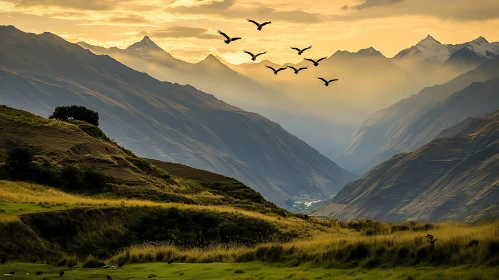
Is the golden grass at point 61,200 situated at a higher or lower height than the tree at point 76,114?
lower

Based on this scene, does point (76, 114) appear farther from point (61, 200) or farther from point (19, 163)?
point (61, 200)

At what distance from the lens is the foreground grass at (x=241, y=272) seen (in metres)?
27.3

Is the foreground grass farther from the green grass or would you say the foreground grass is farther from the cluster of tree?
the cluster of tree

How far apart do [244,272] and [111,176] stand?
61.9 metres

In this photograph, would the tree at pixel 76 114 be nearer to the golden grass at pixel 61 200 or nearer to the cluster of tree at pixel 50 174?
the cluster of tree at pixel 50 174

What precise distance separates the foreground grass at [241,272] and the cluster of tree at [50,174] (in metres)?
45.8

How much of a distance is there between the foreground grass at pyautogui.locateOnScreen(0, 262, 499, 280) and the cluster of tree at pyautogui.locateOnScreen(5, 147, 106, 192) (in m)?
45.8

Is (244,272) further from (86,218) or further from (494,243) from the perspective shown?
(86,218)

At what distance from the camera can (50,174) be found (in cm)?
8350

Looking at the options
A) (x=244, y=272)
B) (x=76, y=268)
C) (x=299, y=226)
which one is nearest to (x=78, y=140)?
(x=299, y=226)

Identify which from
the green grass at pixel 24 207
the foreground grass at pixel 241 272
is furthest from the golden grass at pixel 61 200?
the foreground grass at pixel 241 272

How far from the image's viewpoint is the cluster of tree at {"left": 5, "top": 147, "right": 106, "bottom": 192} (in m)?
82.1

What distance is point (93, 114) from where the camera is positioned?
140 m

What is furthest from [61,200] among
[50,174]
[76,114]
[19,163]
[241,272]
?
[76,114]
